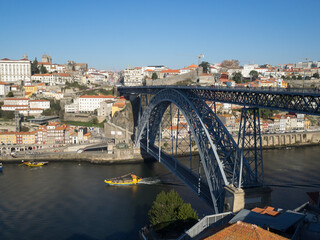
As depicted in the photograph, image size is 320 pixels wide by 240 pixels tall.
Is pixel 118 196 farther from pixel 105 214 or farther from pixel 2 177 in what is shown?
pixel 2 177

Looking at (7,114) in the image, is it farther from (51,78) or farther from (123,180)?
(123,180)

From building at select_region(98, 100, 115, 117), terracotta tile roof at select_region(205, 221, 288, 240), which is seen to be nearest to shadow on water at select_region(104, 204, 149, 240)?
terracotta tile roof at select_region(205, 221, 288, 240)

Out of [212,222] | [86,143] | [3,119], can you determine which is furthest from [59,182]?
[3,119]

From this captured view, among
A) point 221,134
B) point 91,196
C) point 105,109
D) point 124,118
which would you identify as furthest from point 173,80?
point 221,134

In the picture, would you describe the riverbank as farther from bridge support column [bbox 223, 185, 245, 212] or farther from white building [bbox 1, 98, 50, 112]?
bridge support column [bbox 223, 185, 245, 212]

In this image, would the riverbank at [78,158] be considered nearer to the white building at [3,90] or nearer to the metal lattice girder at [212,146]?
the metal lattice girder at [212,146]
